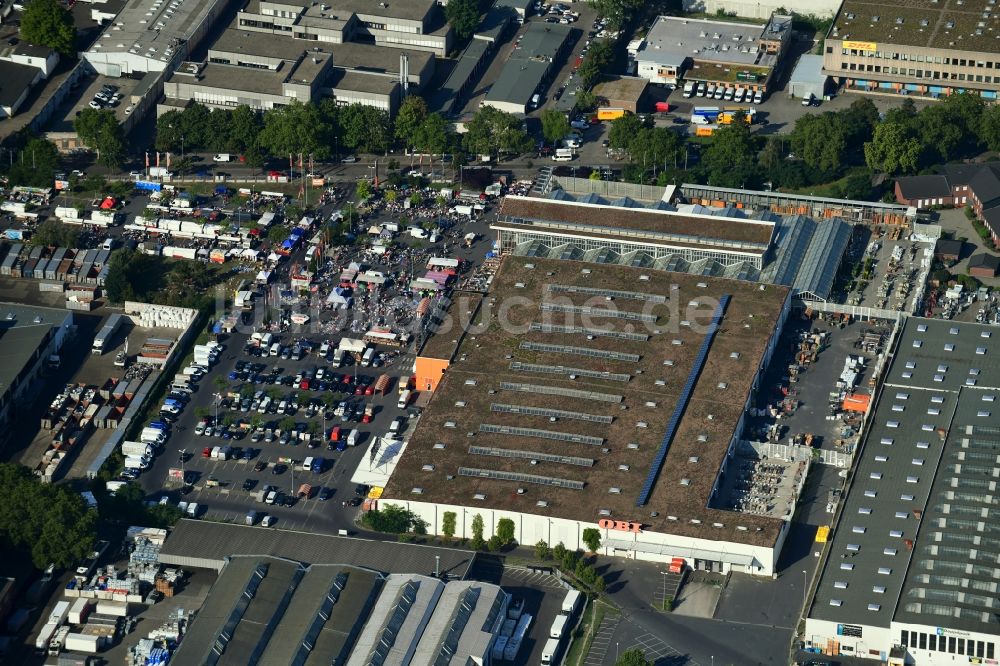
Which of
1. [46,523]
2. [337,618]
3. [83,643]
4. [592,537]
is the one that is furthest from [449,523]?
[46,523]

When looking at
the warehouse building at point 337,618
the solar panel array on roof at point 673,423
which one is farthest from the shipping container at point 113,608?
the solar panel array on roof at point 673,423

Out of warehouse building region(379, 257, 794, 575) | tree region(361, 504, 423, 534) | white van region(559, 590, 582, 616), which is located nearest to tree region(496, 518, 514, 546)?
warehouse building region(379, 257, 794, 575)

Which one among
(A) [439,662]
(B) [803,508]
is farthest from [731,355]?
(A) [439,662]

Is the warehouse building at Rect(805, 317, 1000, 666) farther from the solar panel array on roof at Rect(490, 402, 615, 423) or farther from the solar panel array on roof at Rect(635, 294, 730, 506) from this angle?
the solar panel array on roof at Rect(490, 402, 615, 423)

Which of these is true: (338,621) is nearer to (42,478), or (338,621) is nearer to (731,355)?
(42,478)

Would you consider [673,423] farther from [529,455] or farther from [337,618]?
[337,618]

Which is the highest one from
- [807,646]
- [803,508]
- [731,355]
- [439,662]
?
[731,355]
